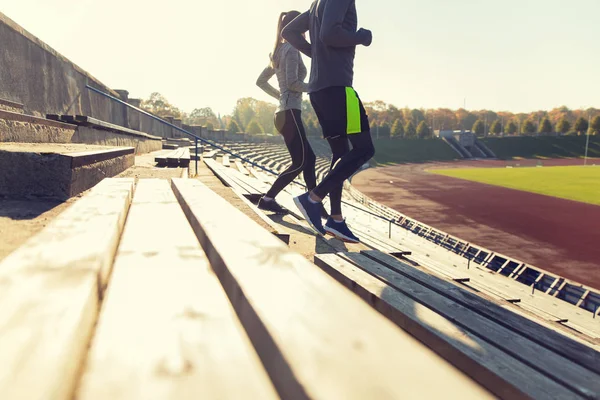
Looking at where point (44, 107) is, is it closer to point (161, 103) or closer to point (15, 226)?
point (15, 226)

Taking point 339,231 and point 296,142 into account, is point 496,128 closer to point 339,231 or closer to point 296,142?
point 296,142

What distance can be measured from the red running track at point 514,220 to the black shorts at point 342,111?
41.6ft

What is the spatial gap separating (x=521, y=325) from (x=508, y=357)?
1.11 feet

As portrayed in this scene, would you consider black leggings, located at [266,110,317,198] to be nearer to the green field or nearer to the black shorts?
the black shorts

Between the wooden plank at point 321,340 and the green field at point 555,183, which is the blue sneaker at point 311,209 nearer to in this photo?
the wooden plank at point 321,340

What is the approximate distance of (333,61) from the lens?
2898 mm

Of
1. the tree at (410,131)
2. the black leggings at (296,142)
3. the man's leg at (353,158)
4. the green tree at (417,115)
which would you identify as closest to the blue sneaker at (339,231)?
the man's leg at (353,158)

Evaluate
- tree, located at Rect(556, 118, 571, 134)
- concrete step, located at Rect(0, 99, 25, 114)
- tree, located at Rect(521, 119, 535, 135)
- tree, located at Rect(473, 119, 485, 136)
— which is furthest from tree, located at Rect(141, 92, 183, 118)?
tree, located at Rect(556, 118, 571, 134)

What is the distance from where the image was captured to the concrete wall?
4.22m

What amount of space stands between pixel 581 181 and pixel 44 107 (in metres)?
40.1

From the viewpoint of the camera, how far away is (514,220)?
65.0 ft

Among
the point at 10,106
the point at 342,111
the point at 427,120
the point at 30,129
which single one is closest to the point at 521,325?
the point at 342,111

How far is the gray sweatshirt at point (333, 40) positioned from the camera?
2748 millimetres

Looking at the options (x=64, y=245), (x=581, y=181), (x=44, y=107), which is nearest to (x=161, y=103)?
(x=581, y=181)
